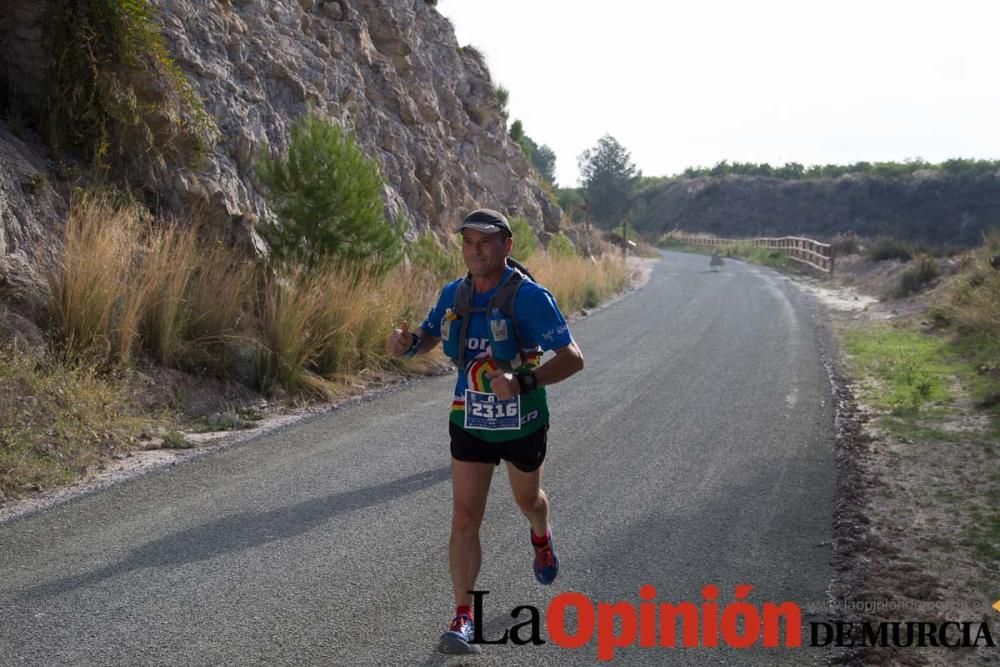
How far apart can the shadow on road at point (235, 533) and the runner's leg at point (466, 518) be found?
5.45ft

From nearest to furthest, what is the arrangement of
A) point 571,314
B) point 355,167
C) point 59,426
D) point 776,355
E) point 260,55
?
point 59,426
point 355,167
point 776,355
point 260,55
point 571,314

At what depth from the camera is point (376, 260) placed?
1221 cm

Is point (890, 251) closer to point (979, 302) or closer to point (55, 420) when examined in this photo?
point (979, 302)

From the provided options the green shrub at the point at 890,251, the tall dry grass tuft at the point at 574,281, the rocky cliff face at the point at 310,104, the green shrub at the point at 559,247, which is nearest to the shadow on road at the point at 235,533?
the rocky cliff face at the point at 310,104

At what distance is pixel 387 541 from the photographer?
5316mm

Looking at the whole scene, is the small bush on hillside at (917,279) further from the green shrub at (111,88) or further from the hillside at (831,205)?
the hillside at (831,205)

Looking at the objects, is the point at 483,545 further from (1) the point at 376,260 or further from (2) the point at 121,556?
(1) the point at 376,260

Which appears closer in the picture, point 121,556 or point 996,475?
point 121,556

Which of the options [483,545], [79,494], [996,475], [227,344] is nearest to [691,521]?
[483,545]

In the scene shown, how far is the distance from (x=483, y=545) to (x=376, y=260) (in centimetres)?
743

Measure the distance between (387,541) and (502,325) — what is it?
2.02 meters

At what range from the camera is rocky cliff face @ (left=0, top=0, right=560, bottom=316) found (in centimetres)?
1044

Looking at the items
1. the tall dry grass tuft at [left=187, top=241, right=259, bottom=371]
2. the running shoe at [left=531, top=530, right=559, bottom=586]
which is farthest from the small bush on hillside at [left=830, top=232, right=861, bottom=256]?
the running shoe at [left=531, top=530, right=559, bottom=586]

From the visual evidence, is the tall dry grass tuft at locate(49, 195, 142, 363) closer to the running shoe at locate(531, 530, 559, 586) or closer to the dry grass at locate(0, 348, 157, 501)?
the dry grass at locate(0, 348, 157, 501)
